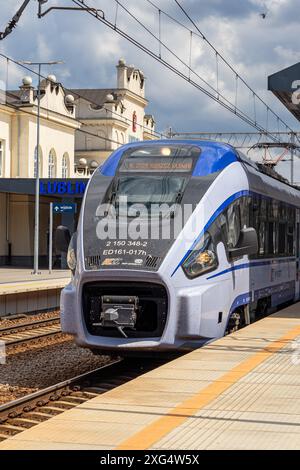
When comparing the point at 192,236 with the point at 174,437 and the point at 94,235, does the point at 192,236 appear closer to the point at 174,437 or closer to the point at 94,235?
the point at 94,235

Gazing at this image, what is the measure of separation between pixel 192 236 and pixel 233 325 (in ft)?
8.14

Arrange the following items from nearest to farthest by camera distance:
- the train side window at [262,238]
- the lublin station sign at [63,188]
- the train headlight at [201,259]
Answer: the train headlight at [201,259], the train side window at [262,238], the lublin station sign at [63,188]

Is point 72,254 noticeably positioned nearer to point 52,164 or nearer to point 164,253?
point 164,253

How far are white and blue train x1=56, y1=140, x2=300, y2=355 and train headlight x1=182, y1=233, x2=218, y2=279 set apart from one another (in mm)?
14

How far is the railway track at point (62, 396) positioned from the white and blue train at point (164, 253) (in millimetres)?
586

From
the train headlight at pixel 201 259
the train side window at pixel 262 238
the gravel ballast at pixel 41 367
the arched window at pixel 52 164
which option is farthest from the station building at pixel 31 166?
the train headlight at pixel 201 259

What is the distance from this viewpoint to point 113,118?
69438 millimetres

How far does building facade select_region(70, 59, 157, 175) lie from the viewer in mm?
70312

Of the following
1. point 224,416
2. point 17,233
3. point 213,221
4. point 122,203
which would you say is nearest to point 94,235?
point 122,203

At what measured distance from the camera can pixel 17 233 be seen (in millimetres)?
48375

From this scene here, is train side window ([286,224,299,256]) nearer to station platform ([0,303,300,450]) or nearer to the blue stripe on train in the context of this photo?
the blue stripe on train

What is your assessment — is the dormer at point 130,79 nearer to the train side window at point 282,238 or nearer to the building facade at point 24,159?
the building facade at point 24,159

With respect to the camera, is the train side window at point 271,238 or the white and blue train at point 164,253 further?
the train side window at point 271,238

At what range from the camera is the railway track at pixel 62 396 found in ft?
30.5
